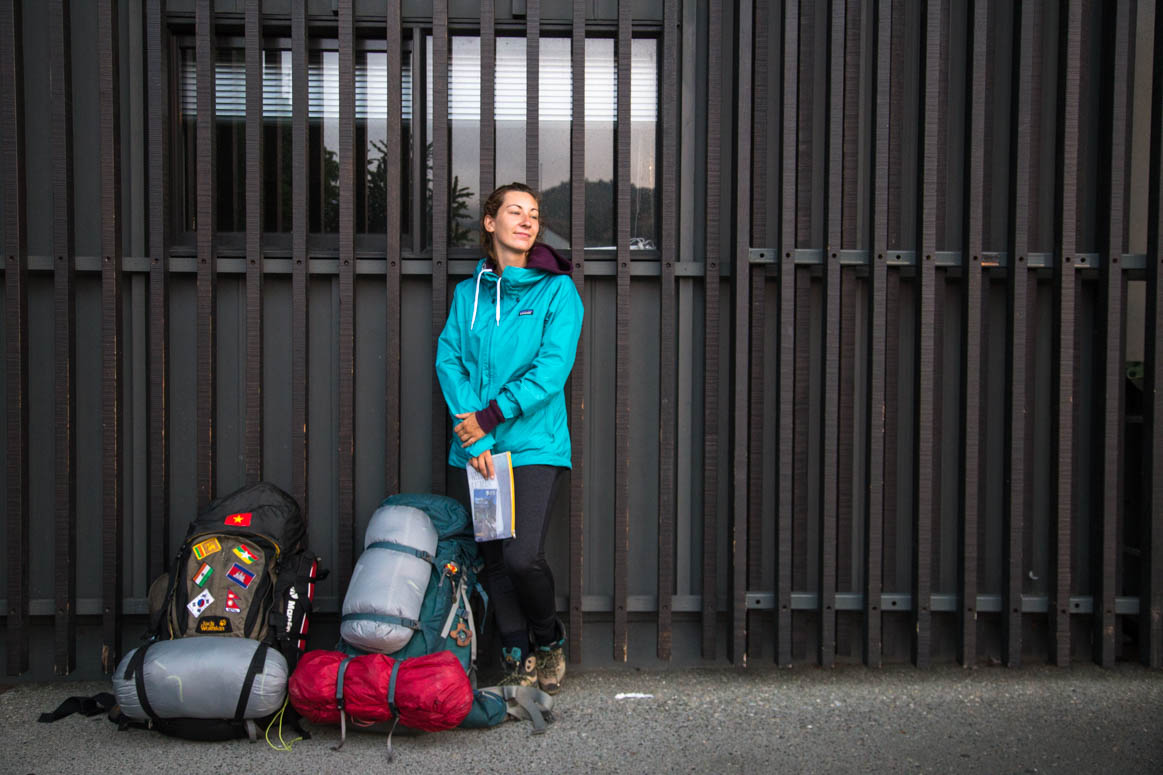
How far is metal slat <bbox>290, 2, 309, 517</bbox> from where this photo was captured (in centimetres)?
436

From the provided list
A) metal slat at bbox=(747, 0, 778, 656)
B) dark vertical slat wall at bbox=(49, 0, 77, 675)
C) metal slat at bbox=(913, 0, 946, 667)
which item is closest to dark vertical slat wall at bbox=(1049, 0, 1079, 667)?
metal slat at bbox=(913, 0, 946, 667)

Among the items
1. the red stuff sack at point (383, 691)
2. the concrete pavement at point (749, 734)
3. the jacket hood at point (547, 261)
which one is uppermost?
the jacket hood at point (547, 261)

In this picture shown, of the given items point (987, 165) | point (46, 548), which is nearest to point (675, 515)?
point (987, 165)

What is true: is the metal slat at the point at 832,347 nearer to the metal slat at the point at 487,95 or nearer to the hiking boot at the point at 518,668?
the metal slat at the point at 487,95

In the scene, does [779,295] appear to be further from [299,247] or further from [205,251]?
[205,251]

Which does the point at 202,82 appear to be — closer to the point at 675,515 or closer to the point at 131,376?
the point at 131,376

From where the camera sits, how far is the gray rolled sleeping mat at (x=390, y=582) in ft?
12.0

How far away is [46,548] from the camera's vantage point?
4.47 meters

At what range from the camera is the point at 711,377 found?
14.6ft

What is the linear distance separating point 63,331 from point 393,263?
5.51 ft

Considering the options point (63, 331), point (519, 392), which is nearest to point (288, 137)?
point (63, 331)

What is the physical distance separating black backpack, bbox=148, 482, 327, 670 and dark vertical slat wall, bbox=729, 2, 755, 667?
2096 millimetres

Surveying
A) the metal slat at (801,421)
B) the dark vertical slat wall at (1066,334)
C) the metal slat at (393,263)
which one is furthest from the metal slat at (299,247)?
the dark vertical slat wall at (1066,334)

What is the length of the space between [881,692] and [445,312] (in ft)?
9.38
